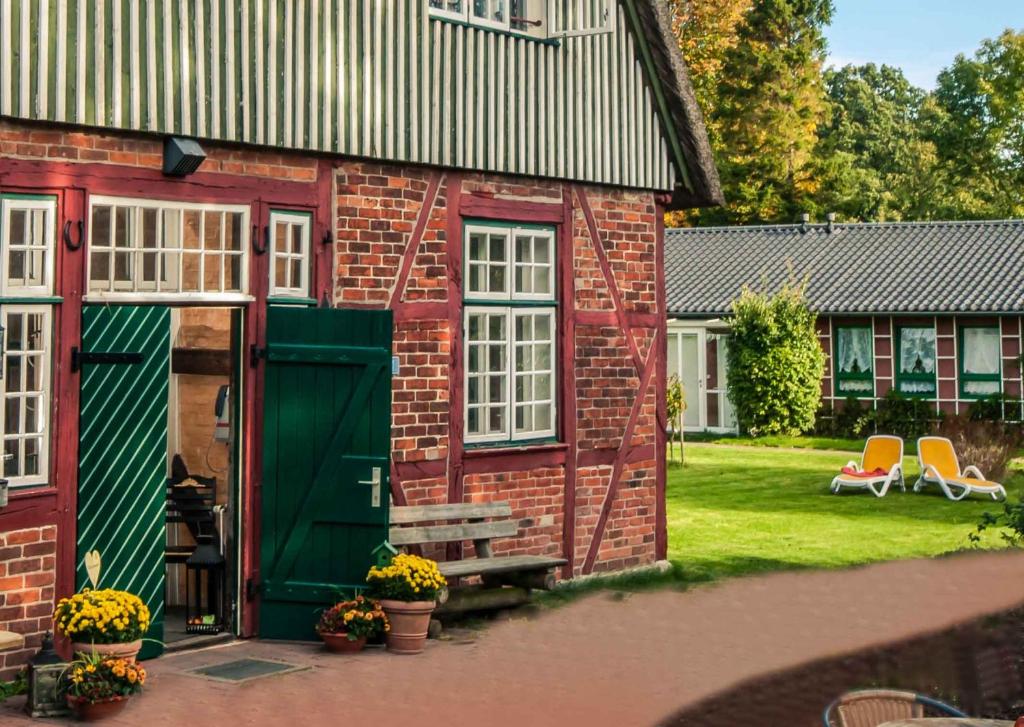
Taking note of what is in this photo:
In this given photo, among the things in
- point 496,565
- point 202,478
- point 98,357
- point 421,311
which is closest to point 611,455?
point 496,565

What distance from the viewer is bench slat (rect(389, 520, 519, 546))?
10.8m

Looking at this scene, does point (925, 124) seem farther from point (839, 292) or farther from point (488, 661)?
point (488, 661)

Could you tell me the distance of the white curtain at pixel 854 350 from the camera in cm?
3089

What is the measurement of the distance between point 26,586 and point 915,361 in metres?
24.5

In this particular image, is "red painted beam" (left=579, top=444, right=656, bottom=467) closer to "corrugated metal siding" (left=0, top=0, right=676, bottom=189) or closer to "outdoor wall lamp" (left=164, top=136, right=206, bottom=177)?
"corrugated metal siding" (left=0, top=0, right=676, bottom=189)

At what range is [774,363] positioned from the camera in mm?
29094

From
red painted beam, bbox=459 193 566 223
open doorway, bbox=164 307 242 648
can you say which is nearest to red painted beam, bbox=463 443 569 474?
red painted beam, bbox=459 193 566 223

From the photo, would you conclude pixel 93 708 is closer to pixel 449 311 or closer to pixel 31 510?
pixel 31 510

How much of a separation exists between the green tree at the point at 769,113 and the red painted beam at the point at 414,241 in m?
30.3

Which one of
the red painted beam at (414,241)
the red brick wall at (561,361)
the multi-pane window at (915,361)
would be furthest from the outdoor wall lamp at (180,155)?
the multi-pane window at (915,361)

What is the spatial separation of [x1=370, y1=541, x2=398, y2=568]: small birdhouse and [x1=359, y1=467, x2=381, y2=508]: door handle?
29cm

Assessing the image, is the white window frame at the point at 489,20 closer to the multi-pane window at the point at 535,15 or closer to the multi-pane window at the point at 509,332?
the multi-pane window at the point at 535,15

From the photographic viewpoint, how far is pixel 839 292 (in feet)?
103

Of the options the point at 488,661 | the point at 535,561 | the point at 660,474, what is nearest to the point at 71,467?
the point at 488,661
